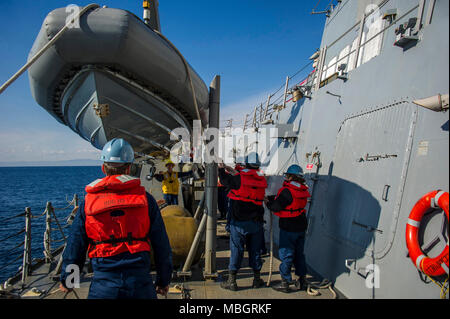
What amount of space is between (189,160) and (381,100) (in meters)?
5.14

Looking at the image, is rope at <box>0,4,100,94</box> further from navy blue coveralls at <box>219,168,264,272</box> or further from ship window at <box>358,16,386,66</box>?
ship window at <box>358,16,386,66</box>

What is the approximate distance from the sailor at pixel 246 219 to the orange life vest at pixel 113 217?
162 cm

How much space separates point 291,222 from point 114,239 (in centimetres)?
203

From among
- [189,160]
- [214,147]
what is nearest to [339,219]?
[214,147]

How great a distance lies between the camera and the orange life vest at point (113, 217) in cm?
173

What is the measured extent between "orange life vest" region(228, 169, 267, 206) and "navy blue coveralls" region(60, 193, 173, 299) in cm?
146

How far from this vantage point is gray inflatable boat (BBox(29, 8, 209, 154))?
3.19m

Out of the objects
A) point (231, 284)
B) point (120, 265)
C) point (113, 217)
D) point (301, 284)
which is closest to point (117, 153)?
point (113, 217)

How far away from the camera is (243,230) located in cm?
322

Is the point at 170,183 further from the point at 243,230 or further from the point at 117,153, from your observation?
the point at 117,153

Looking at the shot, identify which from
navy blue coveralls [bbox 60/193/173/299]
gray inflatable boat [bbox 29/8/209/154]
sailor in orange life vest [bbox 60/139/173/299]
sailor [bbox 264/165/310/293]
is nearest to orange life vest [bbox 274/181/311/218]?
sailor [bbox 264/165/310/293]

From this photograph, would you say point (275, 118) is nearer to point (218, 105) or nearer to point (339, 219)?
point (218, 105)

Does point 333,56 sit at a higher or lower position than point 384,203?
higher
